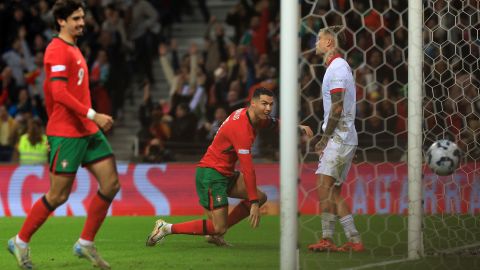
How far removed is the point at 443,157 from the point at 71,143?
2654 mm

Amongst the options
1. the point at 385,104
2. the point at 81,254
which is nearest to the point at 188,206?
the point at 385,104

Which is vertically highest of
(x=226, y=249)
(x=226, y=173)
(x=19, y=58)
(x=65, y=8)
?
(x=19, y=58)

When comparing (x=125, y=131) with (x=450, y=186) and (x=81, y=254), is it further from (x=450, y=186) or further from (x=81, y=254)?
(x=81, y=254)

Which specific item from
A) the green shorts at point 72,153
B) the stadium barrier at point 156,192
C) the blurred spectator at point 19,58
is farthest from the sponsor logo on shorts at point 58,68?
the blurred spectator at point 19,58

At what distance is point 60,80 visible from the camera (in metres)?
6.21

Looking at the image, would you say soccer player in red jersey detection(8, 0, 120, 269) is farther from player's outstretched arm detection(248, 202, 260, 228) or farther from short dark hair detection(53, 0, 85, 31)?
player's outstretched arm detection(248, 202, 260, 228)

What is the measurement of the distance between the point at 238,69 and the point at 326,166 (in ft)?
24.1

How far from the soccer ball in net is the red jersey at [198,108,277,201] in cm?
135

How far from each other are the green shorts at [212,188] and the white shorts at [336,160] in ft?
2.86

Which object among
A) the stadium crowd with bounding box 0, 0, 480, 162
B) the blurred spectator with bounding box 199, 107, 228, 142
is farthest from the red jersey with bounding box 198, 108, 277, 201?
the blurred spectator with bounding box 199, 107, 228, 142

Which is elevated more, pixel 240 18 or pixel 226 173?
pixel 240 18

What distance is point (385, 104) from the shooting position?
10.4 meters

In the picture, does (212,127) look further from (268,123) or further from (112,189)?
(112,189)

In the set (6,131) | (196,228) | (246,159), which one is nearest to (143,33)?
(6,131)
